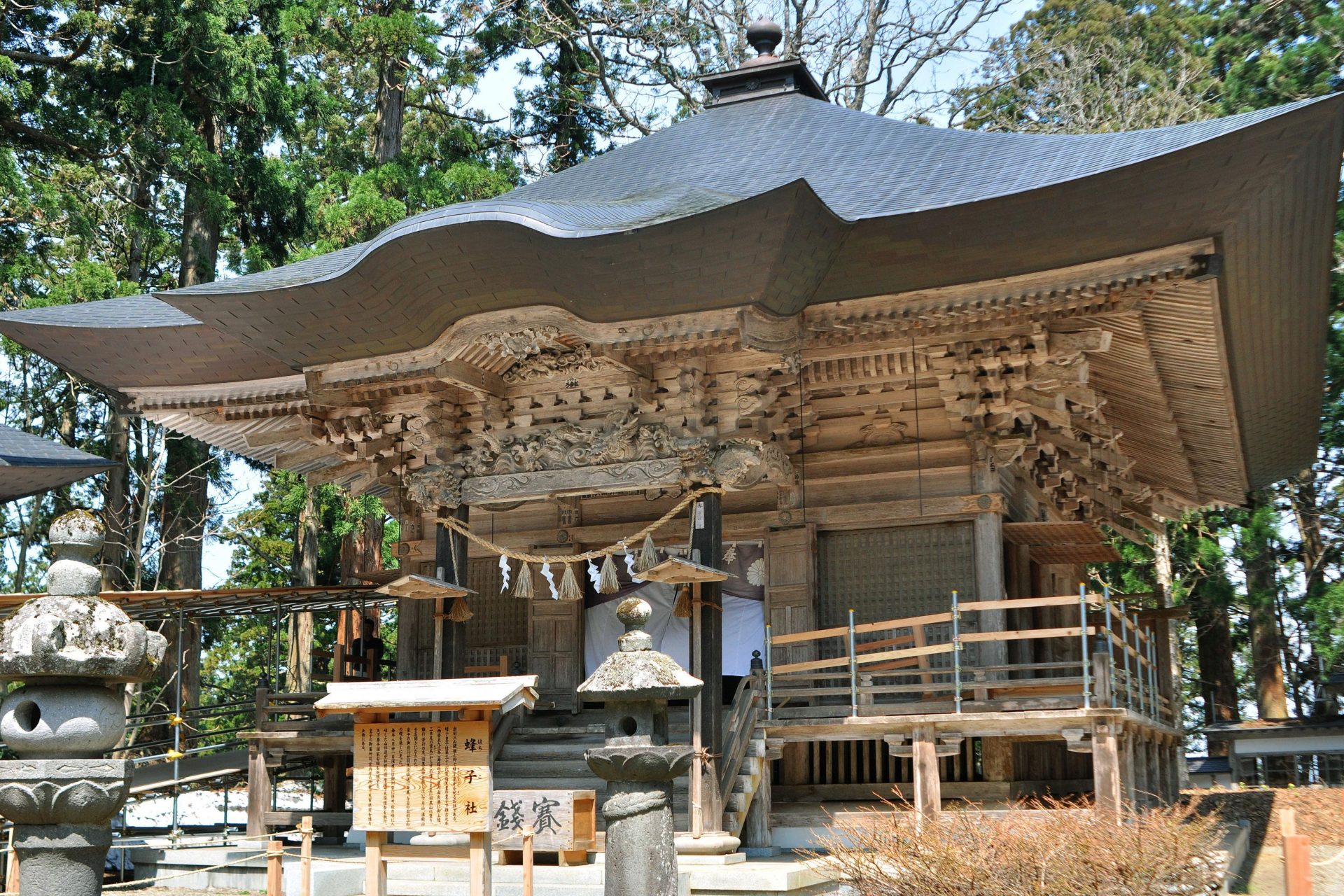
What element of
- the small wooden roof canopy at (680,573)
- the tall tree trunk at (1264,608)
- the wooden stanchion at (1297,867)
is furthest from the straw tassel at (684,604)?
the tall tree trunk at (1264,608)

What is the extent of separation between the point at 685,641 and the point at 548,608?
1541 millimetres

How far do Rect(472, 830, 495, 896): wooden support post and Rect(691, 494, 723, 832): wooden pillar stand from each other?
10.4ft

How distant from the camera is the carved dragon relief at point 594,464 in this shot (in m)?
11.7

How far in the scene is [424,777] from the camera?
7.94m

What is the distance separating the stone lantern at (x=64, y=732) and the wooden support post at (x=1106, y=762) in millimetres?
6889

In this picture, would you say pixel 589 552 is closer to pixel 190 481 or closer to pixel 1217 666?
pixel 190 481

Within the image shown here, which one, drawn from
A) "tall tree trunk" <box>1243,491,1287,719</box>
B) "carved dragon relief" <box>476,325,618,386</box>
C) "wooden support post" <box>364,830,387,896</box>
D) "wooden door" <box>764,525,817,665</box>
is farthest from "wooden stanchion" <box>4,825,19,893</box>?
"tall tree trunk" <box>1243,491,1287,719</box>

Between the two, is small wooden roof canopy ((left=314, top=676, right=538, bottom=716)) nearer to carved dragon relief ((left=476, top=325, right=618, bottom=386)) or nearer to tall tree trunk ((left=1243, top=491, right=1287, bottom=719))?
carved dragon relief ((left=476, top=325, right=618, bottom=386))

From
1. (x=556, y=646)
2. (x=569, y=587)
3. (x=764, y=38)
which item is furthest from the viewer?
(x=764, y=38)

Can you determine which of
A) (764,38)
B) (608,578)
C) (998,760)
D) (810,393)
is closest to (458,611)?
(608,578)

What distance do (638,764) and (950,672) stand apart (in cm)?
490

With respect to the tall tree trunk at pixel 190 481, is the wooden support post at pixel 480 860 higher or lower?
lower

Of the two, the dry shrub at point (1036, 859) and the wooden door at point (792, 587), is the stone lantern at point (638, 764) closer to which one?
the dry shrub at point (1036, 859)

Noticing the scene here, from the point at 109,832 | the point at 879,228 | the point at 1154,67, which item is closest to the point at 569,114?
the point at 1154,67
